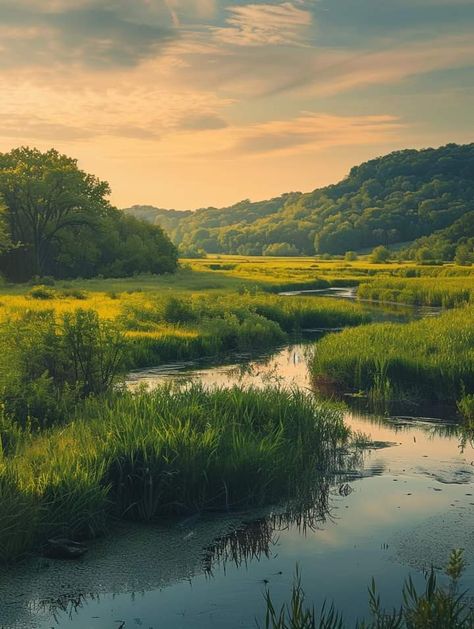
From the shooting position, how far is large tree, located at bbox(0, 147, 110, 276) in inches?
2963

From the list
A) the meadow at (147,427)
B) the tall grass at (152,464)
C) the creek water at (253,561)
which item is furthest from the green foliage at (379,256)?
the creek water at (253,561)

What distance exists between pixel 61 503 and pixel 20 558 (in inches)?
36.5

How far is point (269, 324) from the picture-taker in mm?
37000

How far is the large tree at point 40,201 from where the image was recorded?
2963 inches

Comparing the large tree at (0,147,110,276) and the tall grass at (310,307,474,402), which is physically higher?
the large tree at (0,147,110,276)

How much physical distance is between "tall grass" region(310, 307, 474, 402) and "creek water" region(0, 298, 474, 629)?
7314 millimetres

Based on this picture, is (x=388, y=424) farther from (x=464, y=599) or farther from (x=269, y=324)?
(x=269, y=324)

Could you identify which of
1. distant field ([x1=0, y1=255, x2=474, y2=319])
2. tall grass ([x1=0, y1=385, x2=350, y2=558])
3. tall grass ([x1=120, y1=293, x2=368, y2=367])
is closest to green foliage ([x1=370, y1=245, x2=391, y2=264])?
distant field ([x1=0, y1=255, x2=474, y2=319])

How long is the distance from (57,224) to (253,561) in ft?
235

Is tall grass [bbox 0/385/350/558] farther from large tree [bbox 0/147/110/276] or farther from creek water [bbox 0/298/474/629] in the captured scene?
large tree [bbox 0/147/110/276]

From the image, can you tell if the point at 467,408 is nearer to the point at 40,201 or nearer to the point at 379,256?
the point at 40,201

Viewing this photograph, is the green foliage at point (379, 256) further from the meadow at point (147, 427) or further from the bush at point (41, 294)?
the meadow at point (147, 427)

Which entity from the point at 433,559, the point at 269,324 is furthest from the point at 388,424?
the point at 269,324

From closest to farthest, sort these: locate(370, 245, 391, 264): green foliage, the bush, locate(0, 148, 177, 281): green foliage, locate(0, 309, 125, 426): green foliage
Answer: locate(0, 309, 125, 426): green foliage < the bush < locate(0, 148, 177, 281): green foliage < locate(370, 245, 391, 264): green foliage
